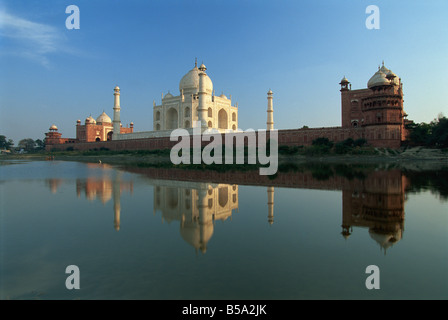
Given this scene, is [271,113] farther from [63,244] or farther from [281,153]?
[63,244]

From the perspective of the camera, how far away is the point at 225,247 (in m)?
3.28

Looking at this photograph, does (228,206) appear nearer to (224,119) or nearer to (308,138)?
(308,138)

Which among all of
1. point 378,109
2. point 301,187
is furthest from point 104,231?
point 378,109

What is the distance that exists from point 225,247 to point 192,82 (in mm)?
31133

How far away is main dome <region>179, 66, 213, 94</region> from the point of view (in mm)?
32594

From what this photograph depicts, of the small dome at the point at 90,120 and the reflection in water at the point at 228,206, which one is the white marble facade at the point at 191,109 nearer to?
the small dome at the point at 90,120

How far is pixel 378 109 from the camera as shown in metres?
22.1

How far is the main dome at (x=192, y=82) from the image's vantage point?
107 feet

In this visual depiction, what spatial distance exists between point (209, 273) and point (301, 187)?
5910 millimetres

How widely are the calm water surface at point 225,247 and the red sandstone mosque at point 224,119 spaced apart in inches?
690

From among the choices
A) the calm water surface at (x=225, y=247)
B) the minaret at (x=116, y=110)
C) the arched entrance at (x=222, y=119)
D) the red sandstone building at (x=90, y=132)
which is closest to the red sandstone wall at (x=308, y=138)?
the minaret at (x=116, y=110)

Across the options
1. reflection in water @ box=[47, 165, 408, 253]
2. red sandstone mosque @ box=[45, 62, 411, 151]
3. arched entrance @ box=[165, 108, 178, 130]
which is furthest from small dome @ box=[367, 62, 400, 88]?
arched entrance @ box=[165, 108, 178, 130]

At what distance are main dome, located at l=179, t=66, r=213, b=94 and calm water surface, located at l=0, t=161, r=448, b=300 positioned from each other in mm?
27862

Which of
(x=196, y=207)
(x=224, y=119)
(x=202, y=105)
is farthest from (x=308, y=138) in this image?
(x=196, y=207)
